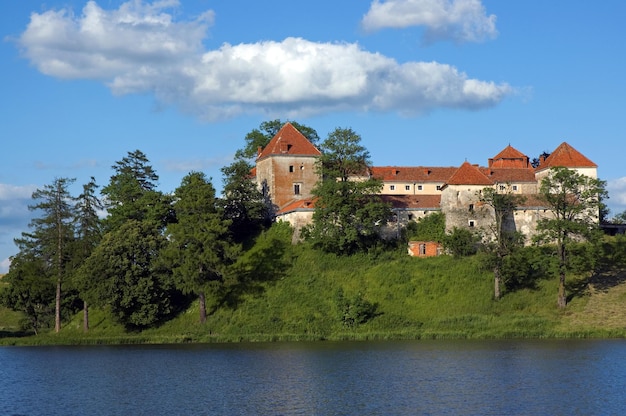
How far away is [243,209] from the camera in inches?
3142

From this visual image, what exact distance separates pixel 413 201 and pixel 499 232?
13878 mm

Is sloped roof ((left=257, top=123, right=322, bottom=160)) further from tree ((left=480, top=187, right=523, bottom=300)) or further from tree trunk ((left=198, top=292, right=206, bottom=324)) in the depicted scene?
tree trunk ((left=198, top=292, right=206, bottom=324))

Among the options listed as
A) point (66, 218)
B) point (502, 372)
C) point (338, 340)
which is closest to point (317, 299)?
point (338, 340)

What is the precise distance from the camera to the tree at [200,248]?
66312mm

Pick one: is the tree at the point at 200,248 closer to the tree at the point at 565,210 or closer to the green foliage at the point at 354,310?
the green foliage at the point at 354,310

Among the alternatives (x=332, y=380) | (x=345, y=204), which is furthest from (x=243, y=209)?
(x=332, y=380)

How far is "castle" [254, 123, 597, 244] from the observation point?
7431cm

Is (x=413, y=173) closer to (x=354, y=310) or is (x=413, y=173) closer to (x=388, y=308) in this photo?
(x=388, y=308)

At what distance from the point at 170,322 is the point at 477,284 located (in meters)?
24.0

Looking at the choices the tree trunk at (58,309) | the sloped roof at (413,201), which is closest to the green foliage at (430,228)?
the sloped roof at (413,201)

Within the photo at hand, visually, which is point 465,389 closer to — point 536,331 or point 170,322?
point 536,331

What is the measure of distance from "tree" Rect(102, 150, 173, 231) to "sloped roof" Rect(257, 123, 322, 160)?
10635 mm

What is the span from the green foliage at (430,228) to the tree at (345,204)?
2983 mm

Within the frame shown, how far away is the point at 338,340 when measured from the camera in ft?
200
